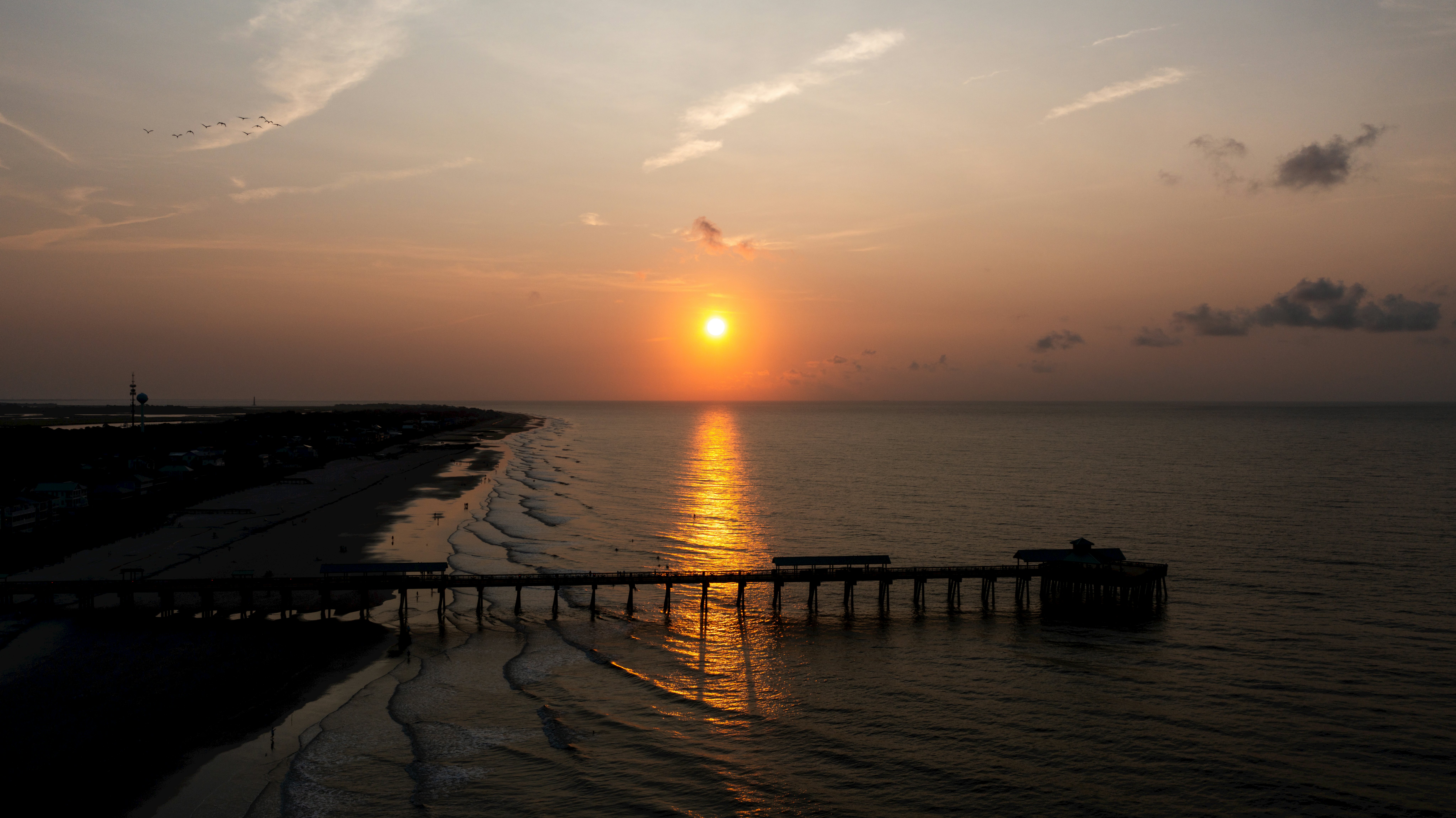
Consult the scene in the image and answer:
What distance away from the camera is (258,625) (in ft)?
172

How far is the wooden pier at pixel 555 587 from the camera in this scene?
53.6 m

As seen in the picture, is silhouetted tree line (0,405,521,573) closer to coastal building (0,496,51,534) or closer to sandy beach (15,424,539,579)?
coastal building (0,496,51,534)

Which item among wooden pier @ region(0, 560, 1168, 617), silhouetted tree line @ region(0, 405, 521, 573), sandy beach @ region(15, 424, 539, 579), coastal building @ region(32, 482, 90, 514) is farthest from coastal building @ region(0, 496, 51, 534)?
wooden pier @ region(0, 560, 1168, 617)

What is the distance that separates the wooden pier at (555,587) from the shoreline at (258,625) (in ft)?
8.46

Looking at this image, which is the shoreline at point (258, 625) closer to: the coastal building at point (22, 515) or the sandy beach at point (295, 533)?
the sandy beach at point (295, 533)

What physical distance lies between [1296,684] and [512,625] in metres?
48.2

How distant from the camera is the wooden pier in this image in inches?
2111

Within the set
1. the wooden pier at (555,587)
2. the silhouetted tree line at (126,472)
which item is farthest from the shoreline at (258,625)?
the silhouetted tree line at (126,472)

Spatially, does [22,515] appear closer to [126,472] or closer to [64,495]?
[64,495]

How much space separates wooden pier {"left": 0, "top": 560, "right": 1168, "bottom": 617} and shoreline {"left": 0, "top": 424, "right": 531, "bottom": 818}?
2.58m

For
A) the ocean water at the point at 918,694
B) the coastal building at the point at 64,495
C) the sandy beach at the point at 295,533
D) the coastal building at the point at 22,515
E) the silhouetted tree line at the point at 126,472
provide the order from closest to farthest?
the ocean water at the point at 918,694, the sandy beach at the point at 295,533, the coastal building at the point at 22,515, the silhouetted tree line at the point at 126,472, the coastal building at the point at 64,495

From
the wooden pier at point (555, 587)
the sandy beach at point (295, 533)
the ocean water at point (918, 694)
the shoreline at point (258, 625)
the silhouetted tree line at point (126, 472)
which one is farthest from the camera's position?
the silhouetted tree line at point (126, 472)

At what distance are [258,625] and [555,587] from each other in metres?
19.5

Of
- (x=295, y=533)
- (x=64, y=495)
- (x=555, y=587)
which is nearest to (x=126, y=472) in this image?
(x=64, y=495)
